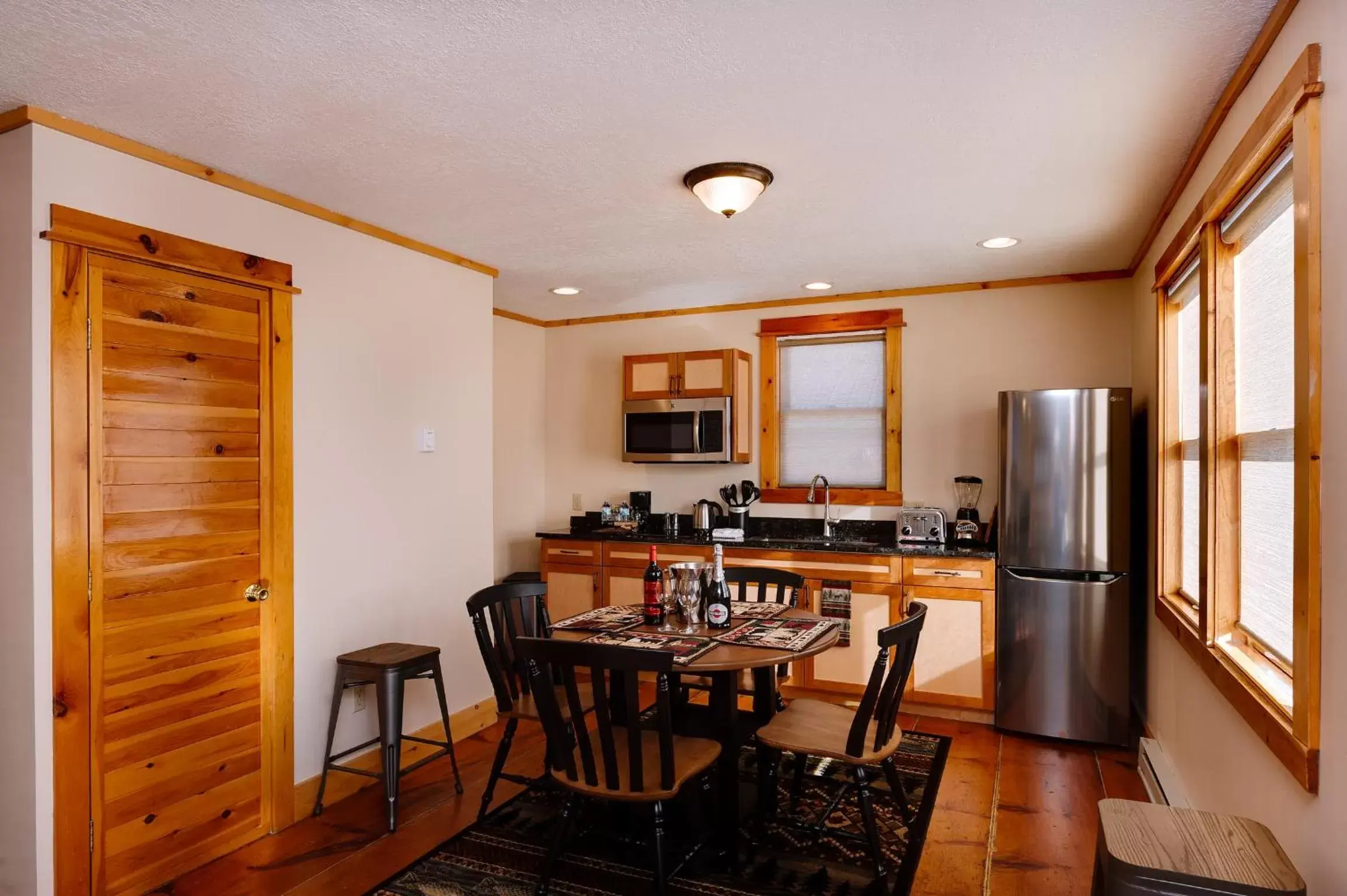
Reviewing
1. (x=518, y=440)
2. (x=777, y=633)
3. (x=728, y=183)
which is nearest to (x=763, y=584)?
(x=777, y=633)

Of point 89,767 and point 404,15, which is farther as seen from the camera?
point 89,767

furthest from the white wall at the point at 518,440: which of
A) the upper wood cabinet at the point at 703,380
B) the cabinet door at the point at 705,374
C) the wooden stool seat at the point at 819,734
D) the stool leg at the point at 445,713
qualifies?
the wooden stool seat at the point at 819,734

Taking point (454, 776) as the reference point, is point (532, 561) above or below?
above

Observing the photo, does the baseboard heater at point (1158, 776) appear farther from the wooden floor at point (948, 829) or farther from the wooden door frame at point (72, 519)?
the wooden door frame at point (72, 519)

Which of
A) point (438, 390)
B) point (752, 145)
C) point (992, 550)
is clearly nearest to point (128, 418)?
point (438, 390)

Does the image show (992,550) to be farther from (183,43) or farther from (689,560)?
(183,43)

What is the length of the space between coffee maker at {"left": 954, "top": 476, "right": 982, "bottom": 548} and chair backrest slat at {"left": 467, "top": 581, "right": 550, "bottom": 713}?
7.71 ft

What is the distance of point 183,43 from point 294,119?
1.46ft

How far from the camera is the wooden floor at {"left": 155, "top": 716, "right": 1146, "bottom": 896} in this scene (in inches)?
106

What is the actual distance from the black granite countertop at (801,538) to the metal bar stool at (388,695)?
65.2 inches

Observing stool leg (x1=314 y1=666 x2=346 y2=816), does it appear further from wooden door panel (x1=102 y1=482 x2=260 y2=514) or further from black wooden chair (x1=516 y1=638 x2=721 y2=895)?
black wooden chair (x1=516 y1=638 x2=721 y2=895)

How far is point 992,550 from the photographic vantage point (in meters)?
4.27

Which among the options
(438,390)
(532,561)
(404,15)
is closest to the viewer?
(404,15)

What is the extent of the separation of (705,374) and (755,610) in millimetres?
2102
